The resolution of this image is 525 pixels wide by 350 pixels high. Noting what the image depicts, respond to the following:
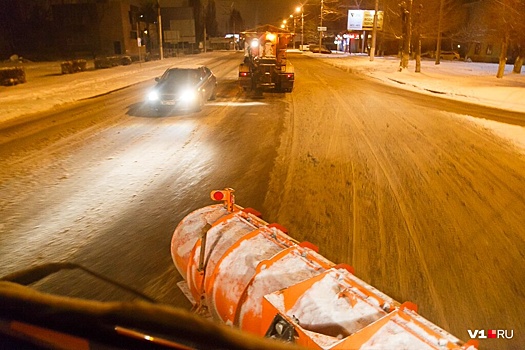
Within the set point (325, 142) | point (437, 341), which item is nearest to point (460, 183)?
point (325, 142)

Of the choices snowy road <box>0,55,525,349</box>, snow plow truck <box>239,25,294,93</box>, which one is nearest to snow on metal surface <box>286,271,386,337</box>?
snowy road <box>0,55,525,349</box>

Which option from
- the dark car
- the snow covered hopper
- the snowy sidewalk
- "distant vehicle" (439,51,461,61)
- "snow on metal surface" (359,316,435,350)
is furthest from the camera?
"distant vehicle" (439,51,461,61)

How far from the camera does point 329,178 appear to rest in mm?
8305

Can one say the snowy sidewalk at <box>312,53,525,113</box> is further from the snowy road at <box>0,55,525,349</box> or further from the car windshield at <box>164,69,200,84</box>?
the car windshield at <box>164,69,200,84</box>

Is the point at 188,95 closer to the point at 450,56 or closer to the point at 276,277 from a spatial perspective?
the point at 276,277

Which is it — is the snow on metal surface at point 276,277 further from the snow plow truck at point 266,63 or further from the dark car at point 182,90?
the snow plow truck at point 266,63

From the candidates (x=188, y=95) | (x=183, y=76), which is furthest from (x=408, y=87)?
(x=188, y=95)

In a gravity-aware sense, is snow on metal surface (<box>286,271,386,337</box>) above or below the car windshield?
below

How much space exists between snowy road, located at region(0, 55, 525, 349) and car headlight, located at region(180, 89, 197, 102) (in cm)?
149

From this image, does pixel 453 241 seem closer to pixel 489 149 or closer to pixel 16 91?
pixel 489 149

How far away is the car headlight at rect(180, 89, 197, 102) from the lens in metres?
15.5

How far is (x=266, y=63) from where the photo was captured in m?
21.3

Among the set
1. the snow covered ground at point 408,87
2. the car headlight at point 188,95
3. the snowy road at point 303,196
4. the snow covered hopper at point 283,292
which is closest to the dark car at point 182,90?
the car headlight at point 188,95

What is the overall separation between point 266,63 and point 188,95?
6.85 metres
